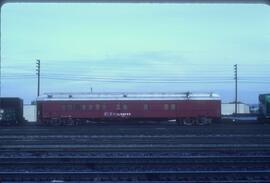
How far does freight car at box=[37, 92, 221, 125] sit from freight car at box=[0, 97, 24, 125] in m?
1.96

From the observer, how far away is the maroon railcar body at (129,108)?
41.3 m

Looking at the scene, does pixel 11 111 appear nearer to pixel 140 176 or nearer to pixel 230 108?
pixel 140 176

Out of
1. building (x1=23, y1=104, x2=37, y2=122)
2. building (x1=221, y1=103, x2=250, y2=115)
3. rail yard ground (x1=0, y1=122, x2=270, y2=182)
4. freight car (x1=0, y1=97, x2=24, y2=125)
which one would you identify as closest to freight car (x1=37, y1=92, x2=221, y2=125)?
freight car (x1=0, y1=97, x2=24, y2=125)

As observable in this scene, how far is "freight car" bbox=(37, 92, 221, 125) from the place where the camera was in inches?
1626

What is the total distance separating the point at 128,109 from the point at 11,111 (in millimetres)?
10670

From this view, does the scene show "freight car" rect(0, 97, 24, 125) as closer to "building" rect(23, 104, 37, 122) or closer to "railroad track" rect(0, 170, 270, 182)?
"building" rect(23, 104, 37, 122)

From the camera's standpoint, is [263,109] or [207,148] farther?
[263,109]

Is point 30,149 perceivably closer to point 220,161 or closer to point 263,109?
point 220,161

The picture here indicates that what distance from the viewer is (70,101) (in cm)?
4162

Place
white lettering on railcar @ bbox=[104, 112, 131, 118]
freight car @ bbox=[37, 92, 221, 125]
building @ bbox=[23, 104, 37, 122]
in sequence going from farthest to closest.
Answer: building @ bbox=[23, 104, 37, 122], white lettering on railcar @ bbox=[104, 112, 131, 118], freight car @ bbox=[37, 92, 221, 125]

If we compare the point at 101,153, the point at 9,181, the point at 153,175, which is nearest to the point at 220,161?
the point at 153,175

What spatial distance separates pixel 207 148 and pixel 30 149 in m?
6.72

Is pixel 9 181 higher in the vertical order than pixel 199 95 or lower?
lower

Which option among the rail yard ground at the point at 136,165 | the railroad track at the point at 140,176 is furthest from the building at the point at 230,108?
the railroad track at the point at 140,176
